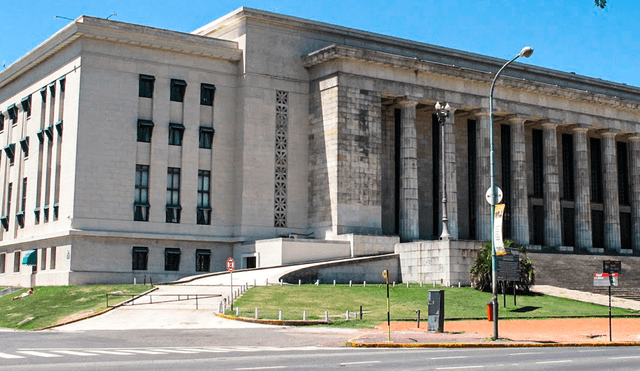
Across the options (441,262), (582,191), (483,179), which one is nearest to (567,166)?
(582,191)

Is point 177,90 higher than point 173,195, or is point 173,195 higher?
point 177,90

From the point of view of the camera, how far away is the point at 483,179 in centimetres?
7269

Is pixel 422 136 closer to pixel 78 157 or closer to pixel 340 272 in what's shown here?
pixel 340 272

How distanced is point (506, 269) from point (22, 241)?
4309 cm

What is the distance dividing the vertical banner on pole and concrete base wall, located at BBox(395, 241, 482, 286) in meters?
25.5

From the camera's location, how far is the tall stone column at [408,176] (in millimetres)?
67688

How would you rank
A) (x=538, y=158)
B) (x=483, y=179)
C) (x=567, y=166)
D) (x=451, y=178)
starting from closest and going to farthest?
(x=451, y=178)
(x=483, y=179)
(x=538, y=158)
(x=567, y=166)

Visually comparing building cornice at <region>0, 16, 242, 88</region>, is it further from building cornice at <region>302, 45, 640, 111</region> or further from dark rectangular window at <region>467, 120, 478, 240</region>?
dark rectangular window at <region>467, 120, 478, 240</region>

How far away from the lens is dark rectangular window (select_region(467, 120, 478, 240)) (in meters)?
75.6

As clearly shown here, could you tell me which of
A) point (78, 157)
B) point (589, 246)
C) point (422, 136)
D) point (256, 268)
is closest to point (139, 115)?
point (78, 157)

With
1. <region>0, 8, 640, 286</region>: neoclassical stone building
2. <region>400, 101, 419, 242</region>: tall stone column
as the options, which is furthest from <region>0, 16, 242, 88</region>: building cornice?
<region>400, 101, 419, 242</region>: tall stone column

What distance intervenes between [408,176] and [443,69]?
9.17 m

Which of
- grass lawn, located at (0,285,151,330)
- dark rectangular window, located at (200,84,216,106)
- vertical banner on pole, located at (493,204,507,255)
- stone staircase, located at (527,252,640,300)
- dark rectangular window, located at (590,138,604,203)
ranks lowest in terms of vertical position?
grass lawn, located at (0,285,151,330)

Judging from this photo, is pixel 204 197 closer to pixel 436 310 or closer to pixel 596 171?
pixel 436 310
